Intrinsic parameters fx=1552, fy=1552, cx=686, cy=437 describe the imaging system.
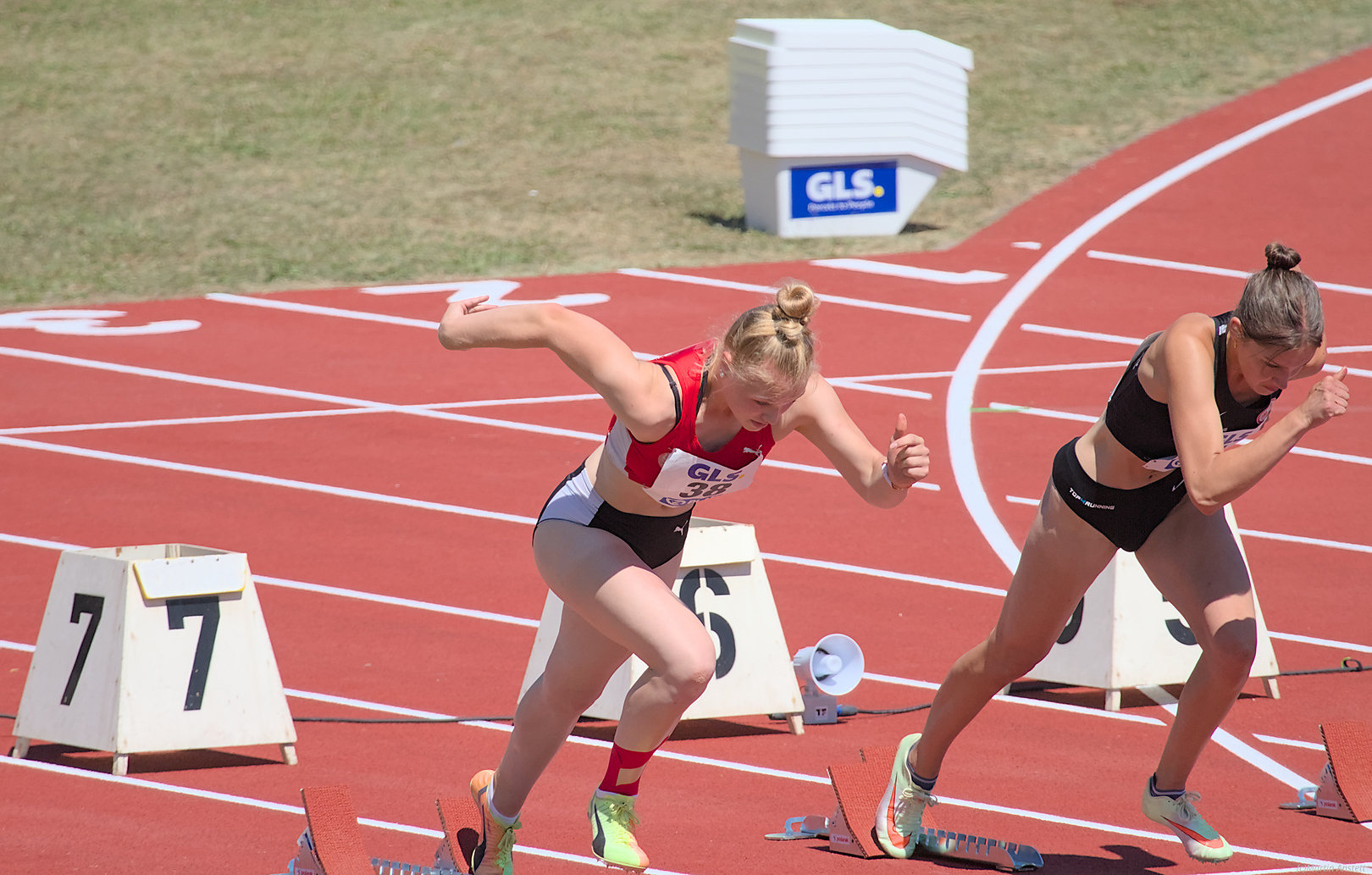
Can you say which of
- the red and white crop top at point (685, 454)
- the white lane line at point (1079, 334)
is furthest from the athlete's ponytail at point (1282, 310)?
the white lane line at point (1079, 334)

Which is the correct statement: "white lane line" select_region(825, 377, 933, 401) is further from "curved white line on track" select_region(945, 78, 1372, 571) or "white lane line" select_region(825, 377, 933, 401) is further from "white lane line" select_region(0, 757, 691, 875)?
"white lane line" select_region(0, 757, 691, 875)

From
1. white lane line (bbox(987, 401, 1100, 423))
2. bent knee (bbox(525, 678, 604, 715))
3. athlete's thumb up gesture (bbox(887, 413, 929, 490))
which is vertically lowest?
white lane line (bbox(987, 401, 1100, 423))

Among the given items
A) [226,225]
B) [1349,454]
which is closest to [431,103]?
[226,225]

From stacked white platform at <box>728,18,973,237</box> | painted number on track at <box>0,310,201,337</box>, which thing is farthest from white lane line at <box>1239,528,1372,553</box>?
painted number on track at <box>0,310,201,337</box>

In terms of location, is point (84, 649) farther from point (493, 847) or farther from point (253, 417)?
point (253, 417)

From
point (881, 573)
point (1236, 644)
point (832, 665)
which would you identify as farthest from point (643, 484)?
point (881, 573)

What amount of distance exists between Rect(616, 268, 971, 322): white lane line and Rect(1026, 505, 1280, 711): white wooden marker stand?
19.7 feet

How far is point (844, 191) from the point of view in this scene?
15.4m

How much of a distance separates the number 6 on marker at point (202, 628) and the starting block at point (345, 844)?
1201mm

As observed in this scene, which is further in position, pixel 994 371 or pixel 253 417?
pixel 994 371

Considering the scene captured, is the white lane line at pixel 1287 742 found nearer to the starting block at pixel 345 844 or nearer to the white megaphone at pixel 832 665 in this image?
the white megaphone at pixel 832 665

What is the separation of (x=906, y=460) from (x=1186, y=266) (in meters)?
10.7

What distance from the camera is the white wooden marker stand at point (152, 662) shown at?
5801 mm

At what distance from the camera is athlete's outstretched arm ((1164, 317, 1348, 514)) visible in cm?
409
